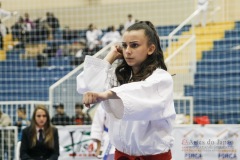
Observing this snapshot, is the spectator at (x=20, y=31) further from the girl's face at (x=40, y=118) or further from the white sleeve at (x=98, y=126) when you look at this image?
the white sleeve at (x=98, y=126)

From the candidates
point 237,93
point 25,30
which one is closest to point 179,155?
point 237,93

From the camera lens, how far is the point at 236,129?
964 centimetres

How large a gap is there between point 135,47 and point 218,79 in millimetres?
11003

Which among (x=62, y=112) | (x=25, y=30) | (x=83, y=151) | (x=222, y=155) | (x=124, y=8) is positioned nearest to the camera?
(x=222, y=155)

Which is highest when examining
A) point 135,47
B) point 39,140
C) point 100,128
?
point 135,47

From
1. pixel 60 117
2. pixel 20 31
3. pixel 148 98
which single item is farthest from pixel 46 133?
pixel 20 31

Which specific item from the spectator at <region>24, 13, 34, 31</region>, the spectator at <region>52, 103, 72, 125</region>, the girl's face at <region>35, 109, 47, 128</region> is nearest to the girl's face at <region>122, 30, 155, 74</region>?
the girl's face at <region>35, 109, 47, 128</region>

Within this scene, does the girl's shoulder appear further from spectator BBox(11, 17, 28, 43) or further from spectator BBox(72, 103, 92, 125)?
spectator BBox(11, 17, 28, 43)

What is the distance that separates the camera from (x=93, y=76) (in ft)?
14.3

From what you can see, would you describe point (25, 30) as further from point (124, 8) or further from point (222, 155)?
point (222, 155)

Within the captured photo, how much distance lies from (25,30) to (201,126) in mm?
11455

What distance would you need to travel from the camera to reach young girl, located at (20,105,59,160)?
8.86 m

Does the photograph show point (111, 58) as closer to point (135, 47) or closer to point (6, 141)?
point (135, 47)

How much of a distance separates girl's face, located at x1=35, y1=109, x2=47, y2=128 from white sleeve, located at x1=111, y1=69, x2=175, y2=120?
4.83m
